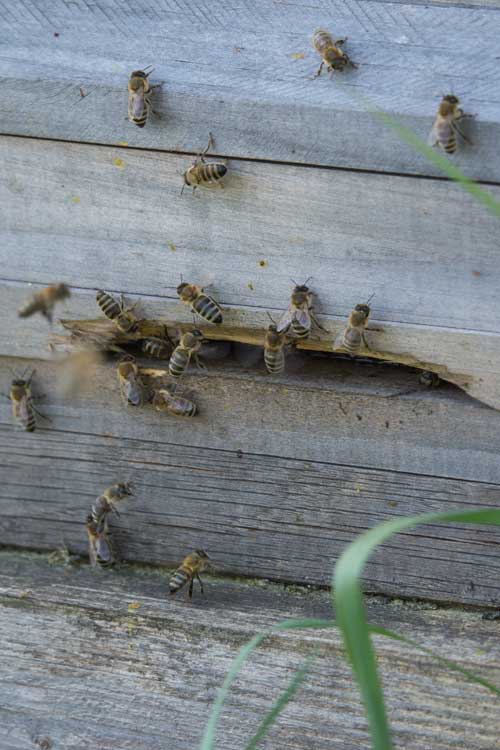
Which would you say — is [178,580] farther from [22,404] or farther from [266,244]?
[266,244]

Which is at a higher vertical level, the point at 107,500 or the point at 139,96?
the point at 139,96

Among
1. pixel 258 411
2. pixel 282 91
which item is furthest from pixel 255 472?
pixel 282 91

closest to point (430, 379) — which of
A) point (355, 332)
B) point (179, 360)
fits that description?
point (355, 332)

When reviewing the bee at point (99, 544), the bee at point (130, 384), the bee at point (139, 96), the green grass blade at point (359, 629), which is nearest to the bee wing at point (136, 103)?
the bee at point (139, 96)

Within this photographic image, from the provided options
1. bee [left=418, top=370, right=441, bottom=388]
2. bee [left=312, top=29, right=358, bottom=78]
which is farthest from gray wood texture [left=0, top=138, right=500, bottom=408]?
bee [left=312, top=29, right=358, bottom=78]

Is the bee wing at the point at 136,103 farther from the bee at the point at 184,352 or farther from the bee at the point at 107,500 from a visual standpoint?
the bee at the point at 107,500
